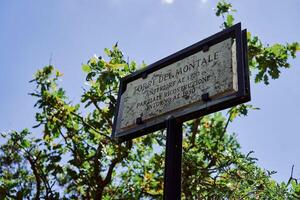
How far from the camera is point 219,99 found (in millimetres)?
2482

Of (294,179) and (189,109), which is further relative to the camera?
(294,179)

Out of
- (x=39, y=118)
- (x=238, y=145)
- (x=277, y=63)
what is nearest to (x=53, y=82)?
(x=39, y=118)

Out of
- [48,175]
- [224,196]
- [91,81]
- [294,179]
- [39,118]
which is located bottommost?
[224,196]

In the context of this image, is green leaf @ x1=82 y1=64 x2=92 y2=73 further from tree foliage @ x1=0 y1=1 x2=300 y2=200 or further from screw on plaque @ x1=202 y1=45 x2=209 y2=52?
screw on plaque @ x1=202 y1=45 x2=209 y2=52

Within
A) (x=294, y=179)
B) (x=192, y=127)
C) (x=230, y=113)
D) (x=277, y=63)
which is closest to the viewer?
(x=294, y=179)

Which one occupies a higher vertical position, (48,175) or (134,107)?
(48,175)

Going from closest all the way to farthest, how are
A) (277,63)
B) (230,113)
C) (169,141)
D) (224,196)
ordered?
(169,141), (224,196), (277,63), (230,113)

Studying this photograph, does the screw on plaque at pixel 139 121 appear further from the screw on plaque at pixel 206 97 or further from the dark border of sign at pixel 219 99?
the screw on plaque at pixel 206 97

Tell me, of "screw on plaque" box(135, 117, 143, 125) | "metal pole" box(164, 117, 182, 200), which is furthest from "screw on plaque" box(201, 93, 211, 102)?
"screw on plaque" box(135, 117, 143, 125)

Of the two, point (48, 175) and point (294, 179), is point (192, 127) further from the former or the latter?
point (294, 179)

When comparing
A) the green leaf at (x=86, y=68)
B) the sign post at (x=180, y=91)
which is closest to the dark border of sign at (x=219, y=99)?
the sign post at (x=180, y=91)

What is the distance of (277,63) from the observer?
655 cm

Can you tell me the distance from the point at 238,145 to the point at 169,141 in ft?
14.9

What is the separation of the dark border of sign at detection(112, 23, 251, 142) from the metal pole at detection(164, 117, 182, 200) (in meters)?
0.09
